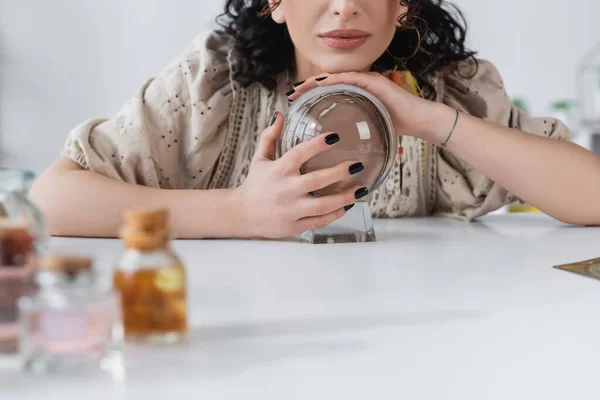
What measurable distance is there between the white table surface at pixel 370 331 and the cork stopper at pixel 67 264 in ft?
0.20

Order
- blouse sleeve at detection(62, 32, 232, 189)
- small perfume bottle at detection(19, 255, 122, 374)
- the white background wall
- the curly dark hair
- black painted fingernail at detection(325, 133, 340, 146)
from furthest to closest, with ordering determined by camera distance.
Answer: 1. the white background wall
2. the curly dark hair
3. blouse sleeve at detection(62, 32, 232, 189)
4. black painted fingernail at detection(325, 133, 340, 146)
5. small perfume bottle at detection(19, 255, 122, 374)

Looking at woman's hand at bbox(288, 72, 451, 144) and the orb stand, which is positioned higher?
woman's hand at bbox(288, 72, 451, 144)

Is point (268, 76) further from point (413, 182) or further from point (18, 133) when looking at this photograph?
point (18, 133)

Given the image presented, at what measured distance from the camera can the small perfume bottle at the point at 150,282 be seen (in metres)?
0.43

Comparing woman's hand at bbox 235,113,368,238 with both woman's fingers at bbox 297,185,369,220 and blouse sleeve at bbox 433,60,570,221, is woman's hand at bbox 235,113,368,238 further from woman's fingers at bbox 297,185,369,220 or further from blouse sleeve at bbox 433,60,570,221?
blouse sleeve at bbox 433,60,570,221

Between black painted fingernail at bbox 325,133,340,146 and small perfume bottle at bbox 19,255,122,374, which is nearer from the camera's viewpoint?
small perfume bottle at bbox 19,255,122,374

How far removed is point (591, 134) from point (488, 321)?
3315 mm

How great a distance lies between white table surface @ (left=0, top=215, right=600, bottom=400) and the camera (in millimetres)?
409

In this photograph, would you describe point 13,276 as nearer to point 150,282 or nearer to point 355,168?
point 150,282

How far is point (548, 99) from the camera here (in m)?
4.14

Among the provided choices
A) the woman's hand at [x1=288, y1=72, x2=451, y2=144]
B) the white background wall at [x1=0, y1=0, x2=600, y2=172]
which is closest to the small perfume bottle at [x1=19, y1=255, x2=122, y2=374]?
the woman's hand at [x1=288, y1=72, x2=451, y2=144]

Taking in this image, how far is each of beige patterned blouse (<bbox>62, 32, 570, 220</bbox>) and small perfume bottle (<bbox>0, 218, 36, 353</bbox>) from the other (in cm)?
65

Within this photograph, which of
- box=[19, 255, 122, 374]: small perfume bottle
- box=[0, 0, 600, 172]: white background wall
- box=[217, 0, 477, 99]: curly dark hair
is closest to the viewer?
box=[19, 255, 122, 374]: small perfume bottle

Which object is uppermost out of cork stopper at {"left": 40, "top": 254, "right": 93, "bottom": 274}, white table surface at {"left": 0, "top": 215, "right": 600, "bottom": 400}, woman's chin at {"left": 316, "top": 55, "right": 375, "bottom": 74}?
woman's chin at {"left": 316, "top": 55, "right": 375, "bottom": 74}
